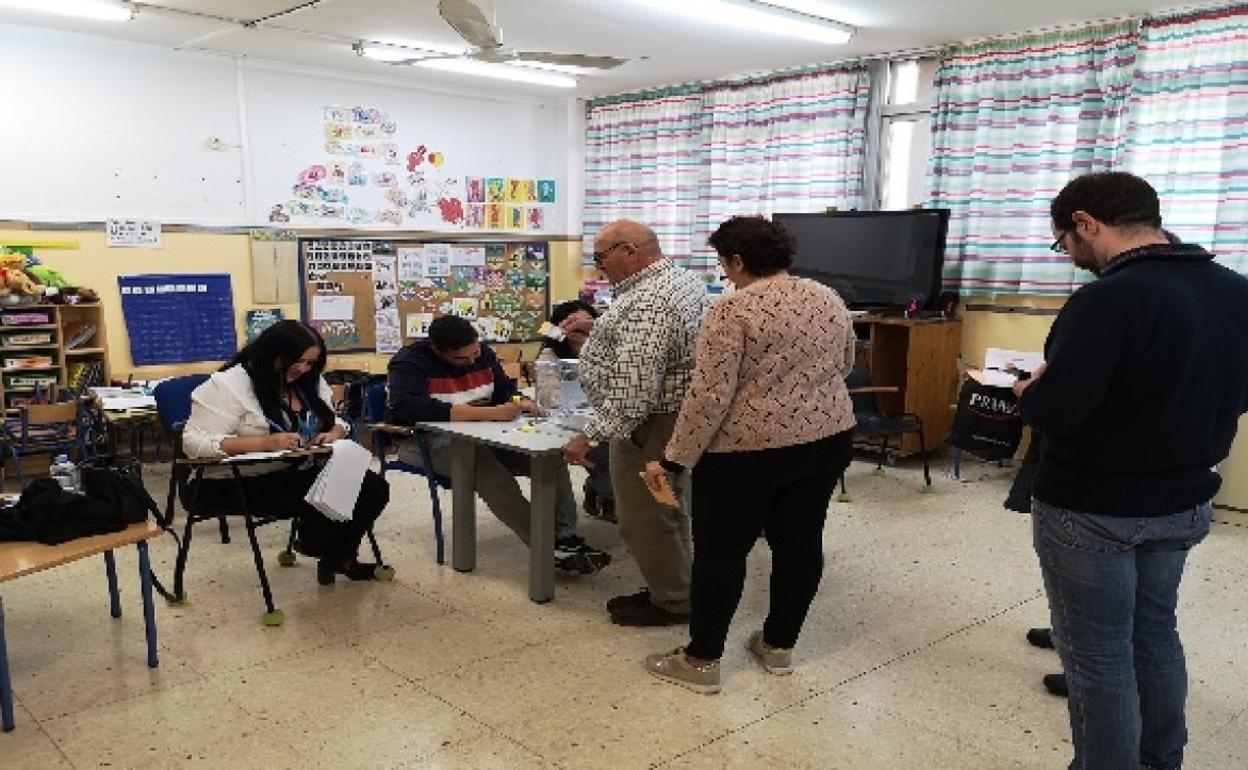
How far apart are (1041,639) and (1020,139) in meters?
3.39

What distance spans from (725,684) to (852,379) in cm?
280

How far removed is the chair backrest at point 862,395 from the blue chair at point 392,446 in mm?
2438

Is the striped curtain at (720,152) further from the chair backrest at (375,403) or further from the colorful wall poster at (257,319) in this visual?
the colorful wall poster at (257,319)

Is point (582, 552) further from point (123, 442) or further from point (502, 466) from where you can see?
point (123, 442)

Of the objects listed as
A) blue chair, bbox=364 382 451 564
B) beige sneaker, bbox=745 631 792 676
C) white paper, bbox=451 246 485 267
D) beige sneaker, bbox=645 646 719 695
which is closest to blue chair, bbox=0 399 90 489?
blue chair, bbox=364 382 451 564

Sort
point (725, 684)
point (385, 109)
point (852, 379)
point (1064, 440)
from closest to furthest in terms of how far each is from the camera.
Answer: point (1064, 440) → point (725, 684) → point (852, 379) → point (385, 109)

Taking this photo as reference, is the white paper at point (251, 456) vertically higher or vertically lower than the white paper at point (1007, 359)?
lower

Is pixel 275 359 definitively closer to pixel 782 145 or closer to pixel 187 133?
pixel 187 133

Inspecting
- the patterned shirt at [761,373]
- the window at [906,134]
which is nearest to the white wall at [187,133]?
the window at [906,134]

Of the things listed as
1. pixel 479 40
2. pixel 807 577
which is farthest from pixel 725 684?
pixel 479 40

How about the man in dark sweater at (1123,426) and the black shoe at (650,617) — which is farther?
the black shoe at (650,617)

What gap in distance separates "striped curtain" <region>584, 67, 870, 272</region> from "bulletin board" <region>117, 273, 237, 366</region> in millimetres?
3015

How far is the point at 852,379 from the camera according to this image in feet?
17.3

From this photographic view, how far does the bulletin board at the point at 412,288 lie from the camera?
265 inches
